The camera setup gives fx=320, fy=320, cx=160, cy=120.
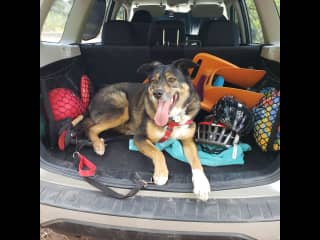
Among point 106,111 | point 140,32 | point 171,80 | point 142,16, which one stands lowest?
point 106,111

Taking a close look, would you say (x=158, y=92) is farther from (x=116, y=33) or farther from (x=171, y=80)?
(x=116, y=33)

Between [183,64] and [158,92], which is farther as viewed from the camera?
[183,64]

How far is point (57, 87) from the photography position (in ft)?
10.8

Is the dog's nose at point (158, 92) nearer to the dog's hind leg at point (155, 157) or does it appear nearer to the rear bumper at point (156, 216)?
the dog's hind leg at point (155, 157)

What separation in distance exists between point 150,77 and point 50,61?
102 centimetres

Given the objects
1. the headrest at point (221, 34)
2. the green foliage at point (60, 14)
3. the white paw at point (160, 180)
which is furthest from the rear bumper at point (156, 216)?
the headrest at point (221, 34)

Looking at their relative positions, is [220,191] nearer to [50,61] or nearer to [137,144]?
[137,144]

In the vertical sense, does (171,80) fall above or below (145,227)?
above

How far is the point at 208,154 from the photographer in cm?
307

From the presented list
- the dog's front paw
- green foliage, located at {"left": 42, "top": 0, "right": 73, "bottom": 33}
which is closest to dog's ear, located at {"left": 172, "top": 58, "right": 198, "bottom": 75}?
the dog's front paw

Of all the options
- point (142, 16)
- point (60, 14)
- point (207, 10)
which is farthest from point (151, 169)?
point (207, 10)

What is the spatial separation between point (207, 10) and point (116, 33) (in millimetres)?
2431

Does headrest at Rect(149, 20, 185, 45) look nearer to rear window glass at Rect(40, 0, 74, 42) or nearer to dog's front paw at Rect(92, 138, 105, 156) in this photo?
rear window glass at Rect(40, 0, 74, 42)

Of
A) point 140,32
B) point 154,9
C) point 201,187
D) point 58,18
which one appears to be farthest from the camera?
point 154,9
